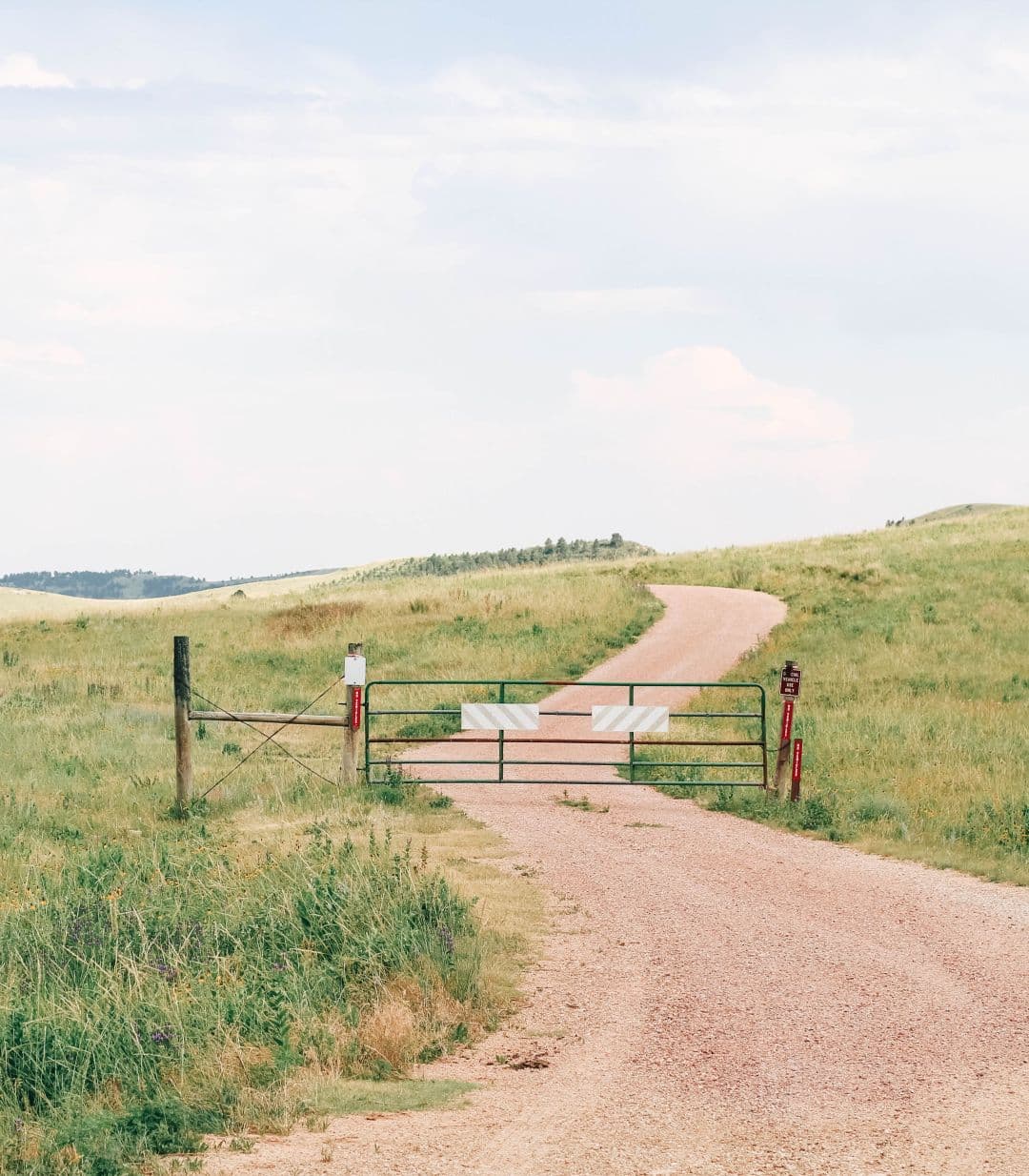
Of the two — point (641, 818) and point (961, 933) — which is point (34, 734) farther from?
point (961, 933)

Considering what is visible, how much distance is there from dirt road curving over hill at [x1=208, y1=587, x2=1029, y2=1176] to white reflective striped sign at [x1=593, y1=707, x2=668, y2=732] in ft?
11.3

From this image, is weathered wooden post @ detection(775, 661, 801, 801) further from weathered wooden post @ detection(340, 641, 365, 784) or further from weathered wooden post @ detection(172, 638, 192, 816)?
weathered wooden post @ detection(172, 638, 192, 816)

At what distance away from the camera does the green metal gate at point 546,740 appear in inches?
769

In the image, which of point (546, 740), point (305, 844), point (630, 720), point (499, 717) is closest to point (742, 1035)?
point (305, 844)

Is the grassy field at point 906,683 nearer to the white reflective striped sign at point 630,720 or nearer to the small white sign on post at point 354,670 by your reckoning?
the white reflective striped sign at point 630,720

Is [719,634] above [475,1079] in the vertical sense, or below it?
above

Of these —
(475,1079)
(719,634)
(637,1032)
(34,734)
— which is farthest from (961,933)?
(719,634)

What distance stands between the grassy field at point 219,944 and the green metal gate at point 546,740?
1.48 meters

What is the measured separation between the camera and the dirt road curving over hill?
720 cm

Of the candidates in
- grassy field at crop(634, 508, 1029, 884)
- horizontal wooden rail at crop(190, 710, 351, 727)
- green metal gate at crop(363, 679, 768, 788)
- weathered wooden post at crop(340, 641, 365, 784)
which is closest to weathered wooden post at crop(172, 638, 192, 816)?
horizontal wooden rail at crop(190, 710, 351, 727)

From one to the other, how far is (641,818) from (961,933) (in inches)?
256

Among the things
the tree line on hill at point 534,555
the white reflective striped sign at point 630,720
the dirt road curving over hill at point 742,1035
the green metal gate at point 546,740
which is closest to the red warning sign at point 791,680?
the green metal gate at point 546,740

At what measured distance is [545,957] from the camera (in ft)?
37.0

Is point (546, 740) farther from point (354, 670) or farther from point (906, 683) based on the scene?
point (906, 683)
